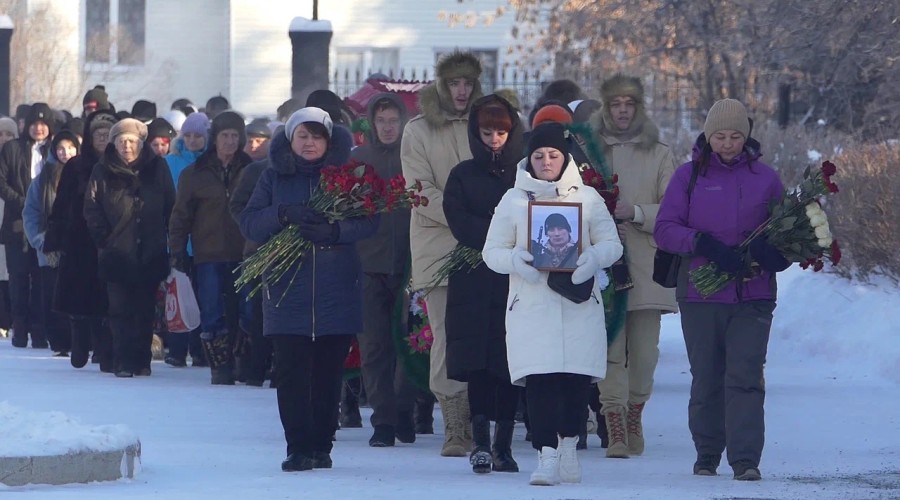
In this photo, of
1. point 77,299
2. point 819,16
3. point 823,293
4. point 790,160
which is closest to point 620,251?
point 77,299

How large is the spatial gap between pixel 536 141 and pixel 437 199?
1.33 m

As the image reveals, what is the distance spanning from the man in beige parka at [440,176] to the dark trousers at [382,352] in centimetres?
49

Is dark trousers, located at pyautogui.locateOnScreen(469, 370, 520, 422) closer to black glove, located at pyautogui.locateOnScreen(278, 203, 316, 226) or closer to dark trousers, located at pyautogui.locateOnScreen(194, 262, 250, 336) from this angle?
black glove, located at pyautogui.locateOnScreen(278, 203, 316, 226)

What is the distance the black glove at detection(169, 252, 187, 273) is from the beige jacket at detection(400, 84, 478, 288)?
397cm

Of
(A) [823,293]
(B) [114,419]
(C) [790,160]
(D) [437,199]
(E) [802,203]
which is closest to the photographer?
(E) [802,203]

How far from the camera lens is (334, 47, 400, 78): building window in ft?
136

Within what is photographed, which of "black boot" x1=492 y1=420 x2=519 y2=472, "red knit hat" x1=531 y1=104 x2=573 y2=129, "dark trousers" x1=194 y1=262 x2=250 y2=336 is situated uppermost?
"red knit hat" x1=531 y1=104 x2=573 y2=129

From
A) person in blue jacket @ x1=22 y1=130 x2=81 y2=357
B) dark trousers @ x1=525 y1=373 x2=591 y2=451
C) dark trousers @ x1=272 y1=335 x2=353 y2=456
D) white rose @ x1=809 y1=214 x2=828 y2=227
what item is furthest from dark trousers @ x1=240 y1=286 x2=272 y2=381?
white rose @ x1=809 y1=214 x2=828 y2=227

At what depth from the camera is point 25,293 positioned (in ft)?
59.6

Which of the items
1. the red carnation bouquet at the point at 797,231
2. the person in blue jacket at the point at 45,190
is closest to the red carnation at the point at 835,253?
the red carnation bouquet at the point at 797,231

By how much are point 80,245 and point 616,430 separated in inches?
230

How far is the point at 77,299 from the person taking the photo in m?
15.4

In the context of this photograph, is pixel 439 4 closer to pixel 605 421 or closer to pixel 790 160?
pixel 790 160

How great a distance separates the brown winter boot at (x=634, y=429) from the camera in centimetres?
1120
